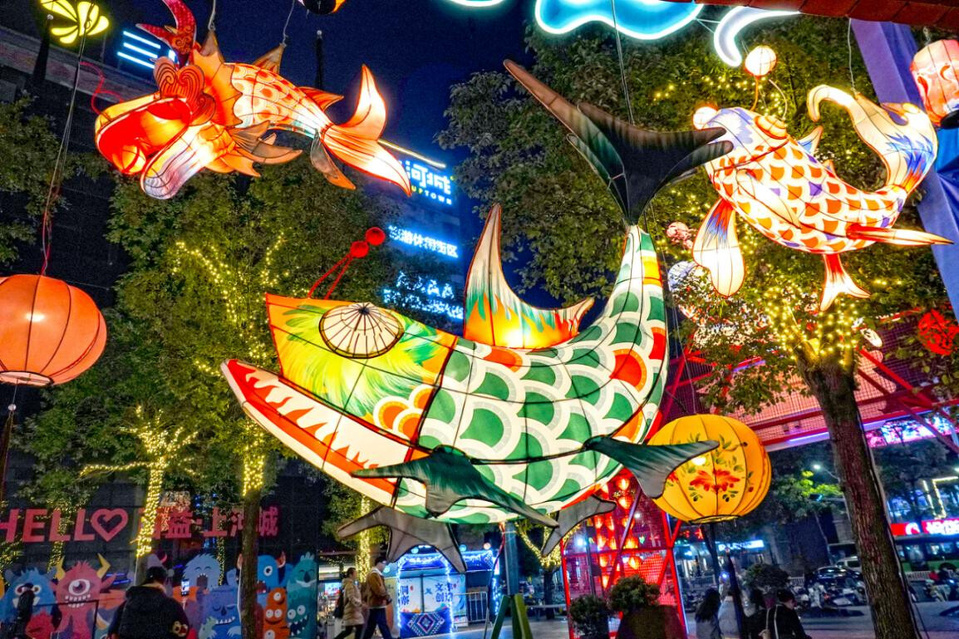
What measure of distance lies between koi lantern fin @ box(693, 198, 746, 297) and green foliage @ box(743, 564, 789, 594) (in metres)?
5.53

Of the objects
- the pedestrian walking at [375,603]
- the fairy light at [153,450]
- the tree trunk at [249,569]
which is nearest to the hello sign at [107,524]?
the fairy light at [153,450]

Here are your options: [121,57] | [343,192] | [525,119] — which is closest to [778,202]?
[525,119]

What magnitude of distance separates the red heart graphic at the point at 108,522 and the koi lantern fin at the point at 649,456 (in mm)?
16441

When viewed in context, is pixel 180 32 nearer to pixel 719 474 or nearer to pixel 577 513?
pixel 577 513

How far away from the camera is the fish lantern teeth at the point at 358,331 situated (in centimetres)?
285

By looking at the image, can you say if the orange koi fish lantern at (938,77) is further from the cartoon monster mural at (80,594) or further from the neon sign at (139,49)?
the neon sign at (139,49)

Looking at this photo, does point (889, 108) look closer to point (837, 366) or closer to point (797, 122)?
point (797, 122)

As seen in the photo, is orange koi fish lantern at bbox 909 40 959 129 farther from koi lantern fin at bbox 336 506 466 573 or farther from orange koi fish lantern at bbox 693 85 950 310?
koi lantern fin at bbox 336 506 466 573

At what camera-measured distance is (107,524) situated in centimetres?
1516

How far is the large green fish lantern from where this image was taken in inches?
109

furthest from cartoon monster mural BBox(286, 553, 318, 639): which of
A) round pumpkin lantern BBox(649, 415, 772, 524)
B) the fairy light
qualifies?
round pumpkin lantern BBox(649, 415, 772, 524)

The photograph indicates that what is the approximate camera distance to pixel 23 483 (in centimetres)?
1355

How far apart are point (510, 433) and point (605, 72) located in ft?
20.1

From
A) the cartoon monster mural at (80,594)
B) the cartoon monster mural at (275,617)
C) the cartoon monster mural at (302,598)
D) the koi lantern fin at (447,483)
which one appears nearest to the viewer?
the koi lantern fin at (447,483)
